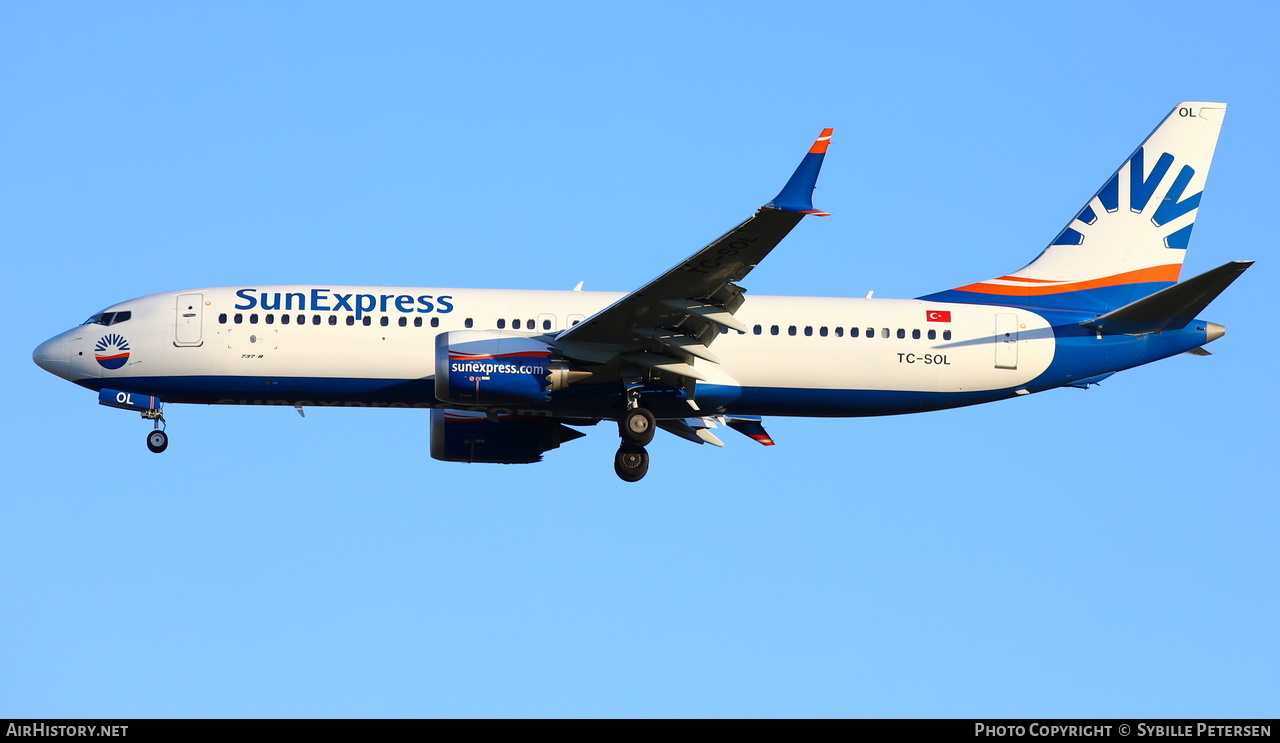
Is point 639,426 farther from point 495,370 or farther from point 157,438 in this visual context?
point 157,438

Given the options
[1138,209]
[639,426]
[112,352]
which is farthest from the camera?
[1138,209]

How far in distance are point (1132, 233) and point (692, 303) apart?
13.7m

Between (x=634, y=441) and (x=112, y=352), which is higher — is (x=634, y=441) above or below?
below

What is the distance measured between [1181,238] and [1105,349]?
494 centimetres

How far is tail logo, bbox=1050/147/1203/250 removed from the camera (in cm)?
3938

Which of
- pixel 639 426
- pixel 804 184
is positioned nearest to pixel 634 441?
pixel 639 426

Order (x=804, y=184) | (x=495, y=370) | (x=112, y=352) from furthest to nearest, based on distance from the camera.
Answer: (x=112, y=352) < (x=495, y=370) < (x=804, y=184)

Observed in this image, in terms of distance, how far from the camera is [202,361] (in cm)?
3562

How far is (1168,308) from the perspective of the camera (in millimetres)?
35438

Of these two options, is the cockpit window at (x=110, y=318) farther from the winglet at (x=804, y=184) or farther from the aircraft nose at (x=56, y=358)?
the winglet at (x=804, y=184)

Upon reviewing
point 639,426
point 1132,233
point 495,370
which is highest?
point 1132,233

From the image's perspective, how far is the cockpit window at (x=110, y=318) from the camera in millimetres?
36531
